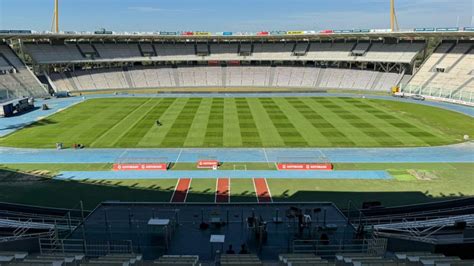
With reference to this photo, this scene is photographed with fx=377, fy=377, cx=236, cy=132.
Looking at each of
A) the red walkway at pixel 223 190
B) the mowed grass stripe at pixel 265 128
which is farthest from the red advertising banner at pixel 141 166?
the mowed grass stripe at pixel 265 128

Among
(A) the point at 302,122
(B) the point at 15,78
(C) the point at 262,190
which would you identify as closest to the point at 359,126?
(A) the point at 302,122

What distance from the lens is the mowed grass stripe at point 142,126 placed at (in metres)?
36.9

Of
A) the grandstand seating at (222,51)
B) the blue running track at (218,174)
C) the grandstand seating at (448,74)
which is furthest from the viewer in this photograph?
the grandstand seating at (222,51)

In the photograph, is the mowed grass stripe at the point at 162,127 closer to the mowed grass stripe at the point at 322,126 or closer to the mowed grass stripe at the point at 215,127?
the mowed grass stripe at the point at 215,127

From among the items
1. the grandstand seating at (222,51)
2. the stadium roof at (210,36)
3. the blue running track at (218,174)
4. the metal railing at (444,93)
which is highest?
the stadium roof at (210,36)

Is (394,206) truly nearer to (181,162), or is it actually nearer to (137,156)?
(181,162)

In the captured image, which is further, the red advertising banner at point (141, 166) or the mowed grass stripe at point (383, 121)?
the mowed grass stripe at point (383, 121)

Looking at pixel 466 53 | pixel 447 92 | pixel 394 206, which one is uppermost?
pixel 466 53

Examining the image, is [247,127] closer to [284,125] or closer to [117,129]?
[284,125]

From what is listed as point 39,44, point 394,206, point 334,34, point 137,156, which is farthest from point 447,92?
point 39,44

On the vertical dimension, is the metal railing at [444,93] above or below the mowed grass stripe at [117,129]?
above

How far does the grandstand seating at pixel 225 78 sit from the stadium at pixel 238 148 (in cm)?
36

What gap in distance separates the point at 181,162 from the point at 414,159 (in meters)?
19.4

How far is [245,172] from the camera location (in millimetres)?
28766
